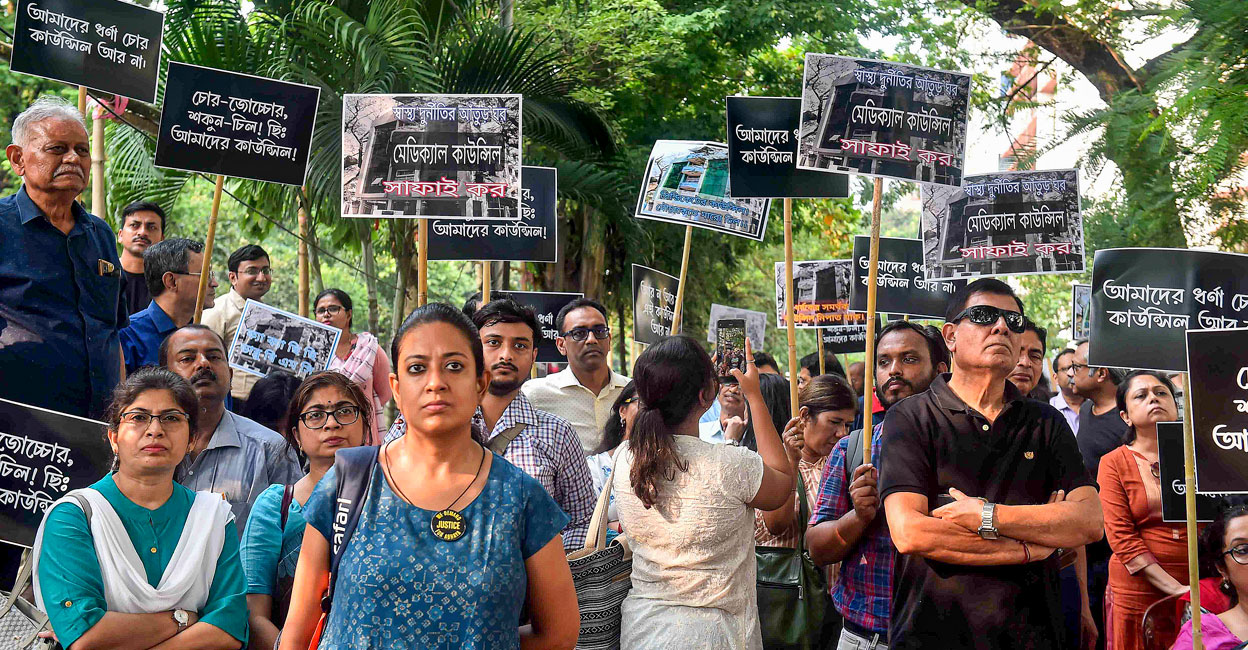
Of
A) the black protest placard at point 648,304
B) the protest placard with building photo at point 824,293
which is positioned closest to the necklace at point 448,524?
the black protest placard at point 648,304

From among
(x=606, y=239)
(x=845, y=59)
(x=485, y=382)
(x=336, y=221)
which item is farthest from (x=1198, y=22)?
(x=606, y=239)

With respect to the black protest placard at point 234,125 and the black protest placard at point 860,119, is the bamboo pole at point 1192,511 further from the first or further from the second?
the black protest placard at point 234,125

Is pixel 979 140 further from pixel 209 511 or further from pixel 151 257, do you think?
pixel 209 511

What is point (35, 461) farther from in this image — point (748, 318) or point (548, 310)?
point (748, 318)

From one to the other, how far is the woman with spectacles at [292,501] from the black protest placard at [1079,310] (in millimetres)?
5154

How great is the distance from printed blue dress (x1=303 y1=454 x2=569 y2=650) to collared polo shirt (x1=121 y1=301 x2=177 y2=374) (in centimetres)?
369

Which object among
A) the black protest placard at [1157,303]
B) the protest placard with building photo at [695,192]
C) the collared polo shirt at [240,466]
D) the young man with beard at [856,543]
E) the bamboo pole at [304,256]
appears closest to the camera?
the young man with beard at [856,543]

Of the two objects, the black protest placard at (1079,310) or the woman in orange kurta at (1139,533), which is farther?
the black protest placard at (1079,310)

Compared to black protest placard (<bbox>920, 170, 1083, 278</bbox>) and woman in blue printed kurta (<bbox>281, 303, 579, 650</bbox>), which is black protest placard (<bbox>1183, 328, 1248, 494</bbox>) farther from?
woman in blue printed kurta (<bbox>281, 303, 579, 650</bbox>)

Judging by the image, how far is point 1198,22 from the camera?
5.93 metres

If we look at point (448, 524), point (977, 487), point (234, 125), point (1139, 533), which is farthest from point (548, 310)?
point (448, 524)

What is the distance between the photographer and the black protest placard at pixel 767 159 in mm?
6949

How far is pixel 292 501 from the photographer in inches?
177

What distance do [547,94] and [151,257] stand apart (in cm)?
655
